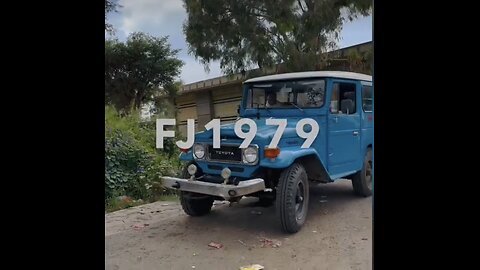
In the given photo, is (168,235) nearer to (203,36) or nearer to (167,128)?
(167,128)

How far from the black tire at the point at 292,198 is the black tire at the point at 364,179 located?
282 mm

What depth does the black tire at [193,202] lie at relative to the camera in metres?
1.98

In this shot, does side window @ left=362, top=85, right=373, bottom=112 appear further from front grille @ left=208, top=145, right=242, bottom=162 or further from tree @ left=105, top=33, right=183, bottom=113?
tree @ left=105, top=33, right=183, bottom=113

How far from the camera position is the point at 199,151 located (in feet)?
6.27

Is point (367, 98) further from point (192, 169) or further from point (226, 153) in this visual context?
point (192, 169)

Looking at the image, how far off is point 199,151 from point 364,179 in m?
0.93

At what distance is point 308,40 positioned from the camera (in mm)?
1807

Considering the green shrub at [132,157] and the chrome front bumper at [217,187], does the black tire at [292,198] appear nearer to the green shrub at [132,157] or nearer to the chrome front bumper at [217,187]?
the chrome front bumper at [217,187]

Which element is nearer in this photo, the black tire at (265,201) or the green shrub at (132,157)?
the green shrub at (132,157)

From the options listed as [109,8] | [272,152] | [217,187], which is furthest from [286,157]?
[109,8]

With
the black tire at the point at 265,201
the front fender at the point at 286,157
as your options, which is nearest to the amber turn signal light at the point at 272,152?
the front fender at the point at 286,157

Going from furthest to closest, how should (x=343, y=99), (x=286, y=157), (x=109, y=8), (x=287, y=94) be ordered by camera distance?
(x=343, y=99) < (x=287, y=94) < (x=286, y=157) < (x=109, y=8)
